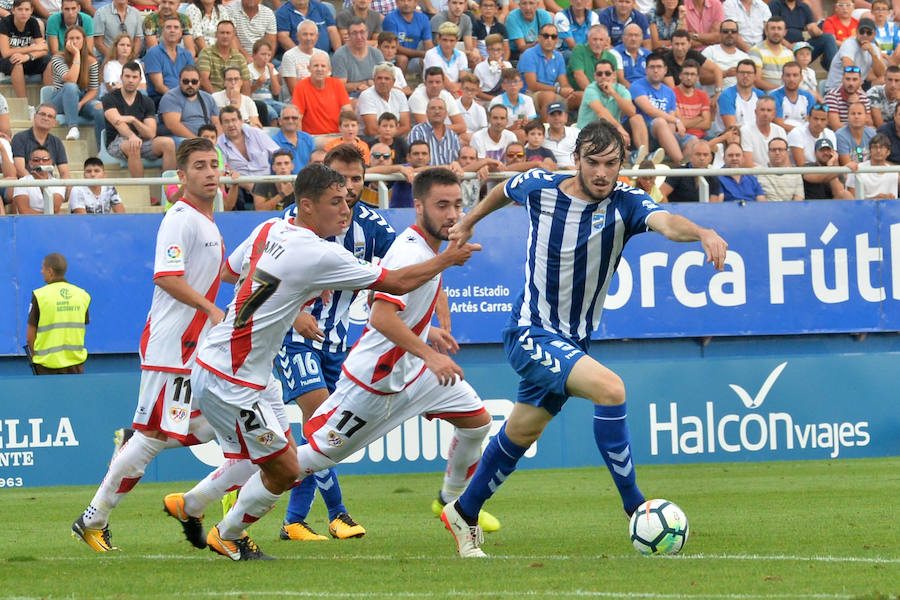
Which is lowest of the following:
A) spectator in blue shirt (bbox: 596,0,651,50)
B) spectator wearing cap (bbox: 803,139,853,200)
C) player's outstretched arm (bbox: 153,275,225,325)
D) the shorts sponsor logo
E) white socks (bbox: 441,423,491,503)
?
white socks (bbox: 441,423,491,503)

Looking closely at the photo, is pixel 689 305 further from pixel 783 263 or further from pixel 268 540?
pixel 268 540

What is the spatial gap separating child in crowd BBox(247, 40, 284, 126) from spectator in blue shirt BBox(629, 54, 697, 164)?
4.55 m

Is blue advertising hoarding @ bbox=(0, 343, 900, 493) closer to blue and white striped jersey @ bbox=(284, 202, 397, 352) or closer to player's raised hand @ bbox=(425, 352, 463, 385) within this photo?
blue and white striped jersey @ bbox=(284, 202, 397, 352)

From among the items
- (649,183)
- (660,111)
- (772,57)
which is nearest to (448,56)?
(660,111)

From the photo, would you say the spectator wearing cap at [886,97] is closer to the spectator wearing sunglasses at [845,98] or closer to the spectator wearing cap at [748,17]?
the spectator wearing sunglasses at [845,98]

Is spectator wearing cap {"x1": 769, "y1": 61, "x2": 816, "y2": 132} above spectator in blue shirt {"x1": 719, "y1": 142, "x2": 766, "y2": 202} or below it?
above

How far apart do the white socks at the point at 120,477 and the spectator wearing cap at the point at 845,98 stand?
41.7ft

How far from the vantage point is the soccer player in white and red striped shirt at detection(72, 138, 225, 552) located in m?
7.91

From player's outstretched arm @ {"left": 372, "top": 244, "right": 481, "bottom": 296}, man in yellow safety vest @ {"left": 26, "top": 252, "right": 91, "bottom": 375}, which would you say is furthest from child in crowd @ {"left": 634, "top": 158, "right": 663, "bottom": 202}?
player's outstretched arm @ {"left": 372, "top": 244, "right": 481, "bottom": 296}

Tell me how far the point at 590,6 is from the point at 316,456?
13.5 meters

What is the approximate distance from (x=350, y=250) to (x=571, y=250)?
78.1 inches

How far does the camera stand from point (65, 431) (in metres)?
13.8

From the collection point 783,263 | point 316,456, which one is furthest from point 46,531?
point 783,263

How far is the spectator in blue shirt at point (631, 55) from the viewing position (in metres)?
18.1
